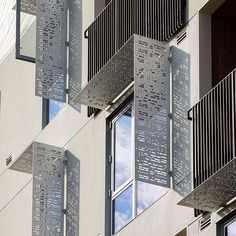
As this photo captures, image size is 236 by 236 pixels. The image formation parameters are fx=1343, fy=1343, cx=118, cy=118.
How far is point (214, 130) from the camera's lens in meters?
18.8

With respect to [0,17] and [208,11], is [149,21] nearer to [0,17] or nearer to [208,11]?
[208,11]

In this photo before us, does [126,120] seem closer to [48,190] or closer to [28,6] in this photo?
[48,190]

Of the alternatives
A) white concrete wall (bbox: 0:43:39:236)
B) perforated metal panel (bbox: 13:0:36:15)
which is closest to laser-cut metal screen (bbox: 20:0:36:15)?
perforated metal panel (bbox: 13:0:36:15)

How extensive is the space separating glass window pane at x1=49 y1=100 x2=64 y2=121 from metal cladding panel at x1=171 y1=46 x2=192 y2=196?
569 centimetres

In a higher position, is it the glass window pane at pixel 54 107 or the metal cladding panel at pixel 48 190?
the glass window pane at pixel 54 107

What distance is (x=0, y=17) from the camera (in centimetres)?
3012

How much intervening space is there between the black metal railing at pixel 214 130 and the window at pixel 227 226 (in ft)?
2.05

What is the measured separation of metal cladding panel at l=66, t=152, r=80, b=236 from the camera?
23.4m

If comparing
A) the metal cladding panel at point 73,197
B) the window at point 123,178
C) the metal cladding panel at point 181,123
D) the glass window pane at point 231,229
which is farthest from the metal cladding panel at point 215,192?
the metal cladding panel at point 73,197

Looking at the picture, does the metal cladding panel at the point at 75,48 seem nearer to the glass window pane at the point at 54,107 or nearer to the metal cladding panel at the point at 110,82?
the glass window pane at the point at 54,107

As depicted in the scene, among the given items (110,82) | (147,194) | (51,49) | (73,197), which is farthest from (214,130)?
(51,49)

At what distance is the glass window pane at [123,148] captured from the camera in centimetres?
2206

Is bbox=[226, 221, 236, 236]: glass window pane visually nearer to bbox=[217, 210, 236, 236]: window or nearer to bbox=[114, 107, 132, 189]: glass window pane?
bbox=[217, 210, 236, 236]: window

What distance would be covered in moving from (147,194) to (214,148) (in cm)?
263
